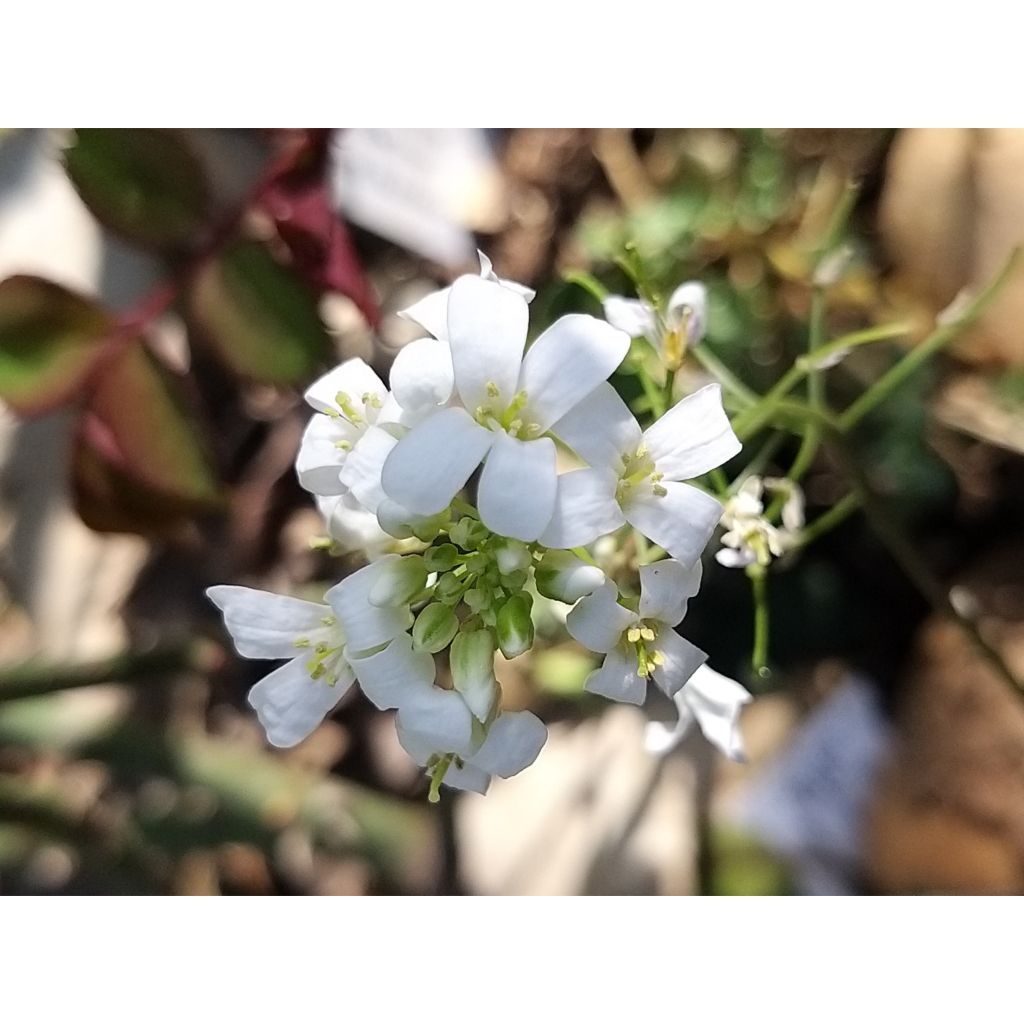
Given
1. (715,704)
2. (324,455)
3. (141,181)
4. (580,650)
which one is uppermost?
(141,181)

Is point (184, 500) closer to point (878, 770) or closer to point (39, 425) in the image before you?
point (39, 425)

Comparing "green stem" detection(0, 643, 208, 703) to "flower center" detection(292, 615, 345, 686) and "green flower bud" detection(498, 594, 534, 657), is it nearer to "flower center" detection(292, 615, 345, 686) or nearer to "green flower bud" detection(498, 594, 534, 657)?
"flower center" detection(292, 615, 345, 686)

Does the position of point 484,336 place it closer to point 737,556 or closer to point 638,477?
point 638,477

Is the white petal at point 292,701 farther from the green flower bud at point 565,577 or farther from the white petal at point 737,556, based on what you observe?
the white petal at point 737,556

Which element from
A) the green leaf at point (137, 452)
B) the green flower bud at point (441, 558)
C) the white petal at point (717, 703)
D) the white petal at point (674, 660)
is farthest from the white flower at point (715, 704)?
the green leaf at point (137, 452)

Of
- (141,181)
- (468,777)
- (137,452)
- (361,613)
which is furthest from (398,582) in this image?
(141,181)

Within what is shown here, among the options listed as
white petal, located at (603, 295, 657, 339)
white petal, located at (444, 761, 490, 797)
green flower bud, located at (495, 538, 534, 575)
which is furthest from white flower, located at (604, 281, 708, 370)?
white petal, located at (444, 761, 490, 797)
